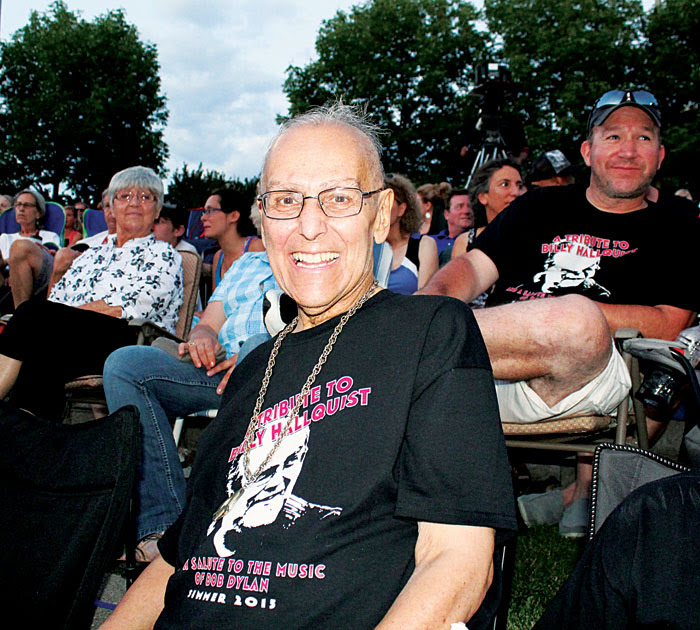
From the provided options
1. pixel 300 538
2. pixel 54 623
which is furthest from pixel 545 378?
pixel 54 623

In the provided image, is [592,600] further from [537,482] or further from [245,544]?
[537,482]

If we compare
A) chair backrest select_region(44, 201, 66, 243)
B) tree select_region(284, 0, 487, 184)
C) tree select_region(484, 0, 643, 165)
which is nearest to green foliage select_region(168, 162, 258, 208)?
tree select_region(284, 0, 487, 184)

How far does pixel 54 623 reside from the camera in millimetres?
1481

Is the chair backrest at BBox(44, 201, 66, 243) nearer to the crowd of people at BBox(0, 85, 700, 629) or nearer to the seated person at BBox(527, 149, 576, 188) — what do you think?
the seated person at BBox(527, 149, 576, 188)

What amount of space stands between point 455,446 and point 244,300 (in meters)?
2.61

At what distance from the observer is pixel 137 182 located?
4.58 m

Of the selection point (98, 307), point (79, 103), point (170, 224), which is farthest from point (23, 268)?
point (79, 103)

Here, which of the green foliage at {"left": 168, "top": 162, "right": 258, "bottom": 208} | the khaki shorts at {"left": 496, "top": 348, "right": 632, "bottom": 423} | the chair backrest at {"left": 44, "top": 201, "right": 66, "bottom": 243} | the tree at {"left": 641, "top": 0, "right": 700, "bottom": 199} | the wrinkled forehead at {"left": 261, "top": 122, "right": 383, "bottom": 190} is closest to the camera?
the wrinkled forehead at {"left": 261, "top": 122, "right": 383, "bottom": 190}

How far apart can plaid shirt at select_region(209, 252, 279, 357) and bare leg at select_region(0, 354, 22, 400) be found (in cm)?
108

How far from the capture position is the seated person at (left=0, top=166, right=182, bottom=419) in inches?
143

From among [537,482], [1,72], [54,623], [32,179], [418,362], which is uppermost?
[1,72]

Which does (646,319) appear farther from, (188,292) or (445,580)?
(188,292)

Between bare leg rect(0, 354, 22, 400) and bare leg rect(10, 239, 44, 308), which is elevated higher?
bare leg rect(10, 239, 44, 308)

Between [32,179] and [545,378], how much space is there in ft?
131
